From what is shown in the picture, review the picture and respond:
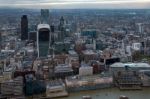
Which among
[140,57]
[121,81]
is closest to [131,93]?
[121,81]

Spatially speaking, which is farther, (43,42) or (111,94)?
(43,42)

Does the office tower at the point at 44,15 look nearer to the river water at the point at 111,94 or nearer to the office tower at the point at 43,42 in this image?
the office tower at the point at 43,42

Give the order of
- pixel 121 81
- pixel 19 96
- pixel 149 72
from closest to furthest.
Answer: pixel 19 96 → pixel 121 81 → pixel 149 72

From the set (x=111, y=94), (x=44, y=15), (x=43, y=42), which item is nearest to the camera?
(x=111, y=94)

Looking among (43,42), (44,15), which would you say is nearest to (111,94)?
(43,42)

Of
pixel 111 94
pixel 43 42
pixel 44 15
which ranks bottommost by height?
pixel 111 94

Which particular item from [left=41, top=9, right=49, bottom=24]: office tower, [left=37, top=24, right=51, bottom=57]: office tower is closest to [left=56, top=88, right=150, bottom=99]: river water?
[left=37, top=24, right=51, bottom=57]: office tower

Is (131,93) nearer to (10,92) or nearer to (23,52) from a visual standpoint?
(10,92)

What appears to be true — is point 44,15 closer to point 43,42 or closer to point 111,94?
point 43,42

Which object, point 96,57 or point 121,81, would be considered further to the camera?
point 96,57
